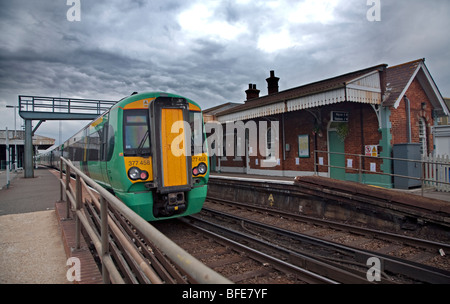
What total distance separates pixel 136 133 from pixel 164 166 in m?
0.94

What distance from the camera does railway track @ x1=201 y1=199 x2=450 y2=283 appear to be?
15.0ft

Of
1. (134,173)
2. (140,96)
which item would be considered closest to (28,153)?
(140,96)

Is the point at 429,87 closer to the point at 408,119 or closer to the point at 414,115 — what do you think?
the point at 414,115

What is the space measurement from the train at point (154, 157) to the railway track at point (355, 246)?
215 cm

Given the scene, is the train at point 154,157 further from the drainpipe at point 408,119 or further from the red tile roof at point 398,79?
the drainpipe at point 408,119

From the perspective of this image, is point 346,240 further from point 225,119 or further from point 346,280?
point 225,119

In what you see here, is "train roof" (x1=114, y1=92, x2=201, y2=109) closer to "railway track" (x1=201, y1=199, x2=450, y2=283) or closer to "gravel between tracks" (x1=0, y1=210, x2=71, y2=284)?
"gravel between tracks" (x1=0, y1=210, x2=71, y2=284)

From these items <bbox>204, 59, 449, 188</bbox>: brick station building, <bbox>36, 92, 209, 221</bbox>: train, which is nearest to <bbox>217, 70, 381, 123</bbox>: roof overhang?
<bbox>204, 59, 449, 188</bbox>: brick station building

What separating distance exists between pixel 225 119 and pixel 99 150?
388 inches

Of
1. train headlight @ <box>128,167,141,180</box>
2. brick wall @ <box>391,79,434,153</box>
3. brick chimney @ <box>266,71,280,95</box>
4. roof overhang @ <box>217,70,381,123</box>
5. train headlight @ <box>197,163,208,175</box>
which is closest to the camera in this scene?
train headlight @ <box>128,167,141,180</box>

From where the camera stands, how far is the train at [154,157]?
6.07 metres

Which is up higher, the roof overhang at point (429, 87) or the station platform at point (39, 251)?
the roof overhang at point (429, 87)

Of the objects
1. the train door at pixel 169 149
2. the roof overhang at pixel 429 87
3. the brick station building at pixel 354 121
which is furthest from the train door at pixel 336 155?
the train door at pixel 169 149
